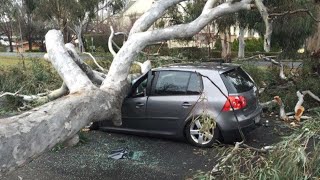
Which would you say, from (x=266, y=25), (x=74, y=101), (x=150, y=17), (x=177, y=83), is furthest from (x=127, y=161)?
(x=266, y=25)

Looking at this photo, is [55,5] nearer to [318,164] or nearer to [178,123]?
[178,123]

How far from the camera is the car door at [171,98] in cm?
756

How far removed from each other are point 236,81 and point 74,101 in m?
3.34

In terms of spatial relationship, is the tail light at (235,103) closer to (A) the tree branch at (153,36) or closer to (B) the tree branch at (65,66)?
(A) the tree branch at (153,36)

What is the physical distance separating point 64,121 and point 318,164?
2737mm

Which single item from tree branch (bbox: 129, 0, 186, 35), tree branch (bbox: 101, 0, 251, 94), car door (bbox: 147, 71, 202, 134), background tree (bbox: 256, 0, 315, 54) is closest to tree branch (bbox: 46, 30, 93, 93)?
tree branch (bbox: 101, 0, 251, 94)

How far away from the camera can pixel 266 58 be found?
1165cm

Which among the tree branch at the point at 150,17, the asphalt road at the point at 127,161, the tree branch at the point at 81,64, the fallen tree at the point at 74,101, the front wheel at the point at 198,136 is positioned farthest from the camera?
the tree branch at the point at 150,17

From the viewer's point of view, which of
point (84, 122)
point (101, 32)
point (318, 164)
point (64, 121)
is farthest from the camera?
point (101, 32)

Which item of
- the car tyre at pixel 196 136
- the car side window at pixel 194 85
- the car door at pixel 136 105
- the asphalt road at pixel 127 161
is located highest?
the car side window at pixel 194 85

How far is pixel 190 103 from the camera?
750cm

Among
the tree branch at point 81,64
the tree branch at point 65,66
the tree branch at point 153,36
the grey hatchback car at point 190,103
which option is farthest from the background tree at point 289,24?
the tree branch at point 65,66

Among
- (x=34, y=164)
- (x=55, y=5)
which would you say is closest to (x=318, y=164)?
(x=34, y=164)

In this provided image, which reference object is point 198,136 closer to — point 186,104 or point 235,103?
point 186,104
